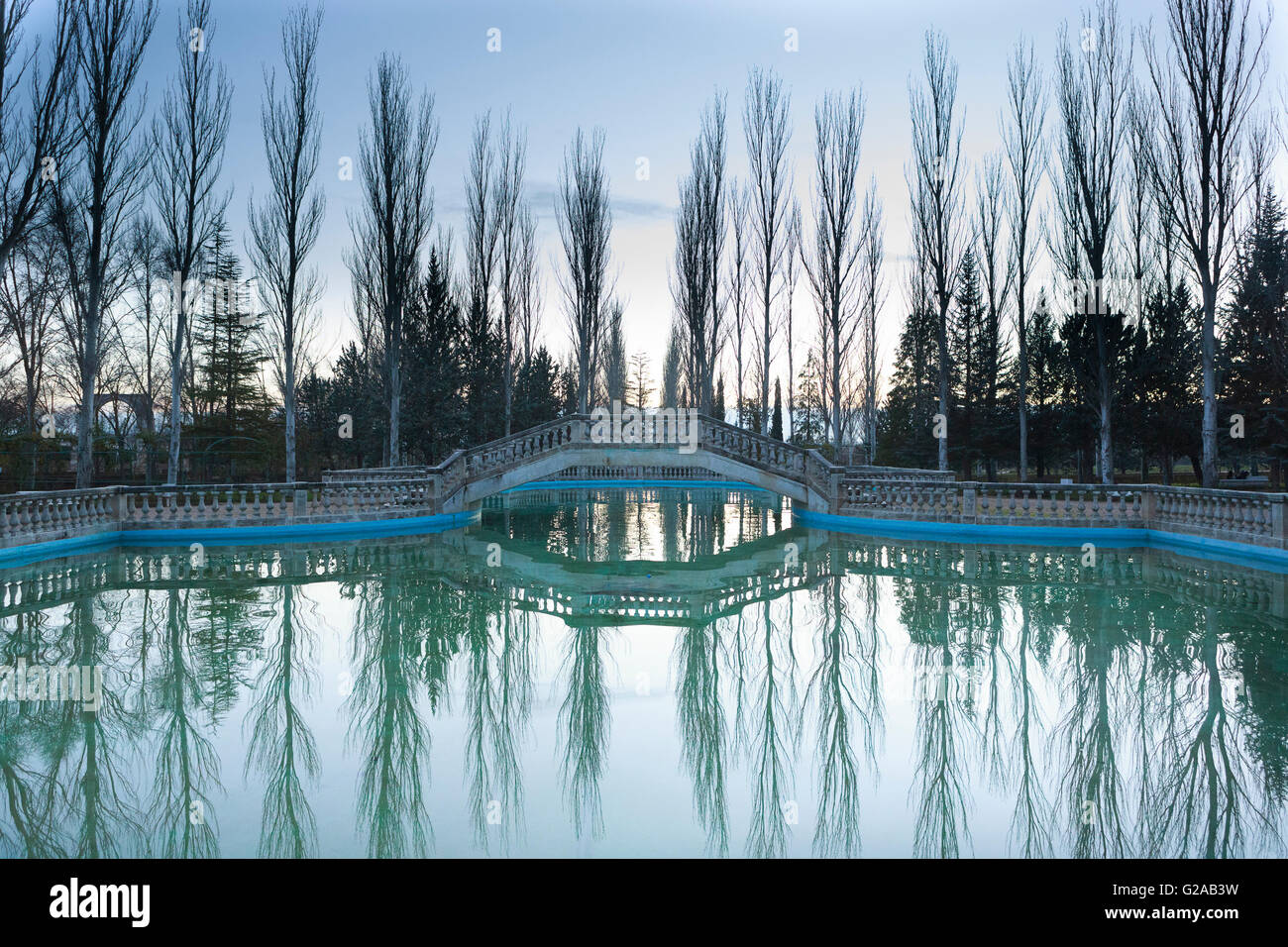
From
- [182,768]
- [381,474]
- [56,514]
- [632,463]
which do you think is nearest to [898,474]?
[632,463]

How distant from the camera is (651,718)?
549 cm

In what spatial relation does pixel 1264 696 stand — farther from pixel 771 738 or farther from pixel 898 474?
pixel 898 474

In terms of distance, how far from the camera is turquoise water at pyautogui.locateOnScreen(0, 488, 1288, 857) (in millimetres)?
3834

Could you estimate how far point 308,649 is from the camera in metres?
7.34

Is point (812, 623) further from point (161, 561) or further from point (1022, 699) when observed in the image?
point (161, 561)

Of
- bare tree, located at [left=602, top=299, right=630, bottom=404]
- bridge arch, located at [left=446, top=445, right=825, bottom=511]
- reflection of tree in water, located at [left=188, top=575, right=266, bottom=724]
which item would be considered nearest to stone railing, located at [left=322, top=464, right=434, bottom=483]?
bridge arch, located at [left=446, top=445, right=825, bottom=511]

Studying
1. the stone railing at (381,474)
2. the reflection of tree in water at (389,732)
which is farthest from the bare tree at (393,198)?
the reflection of tree in water at (389,732)

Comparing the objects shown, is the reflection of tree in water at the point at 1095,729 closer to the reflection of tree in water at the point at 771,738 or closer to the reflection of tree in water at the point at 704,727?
the reflection of tree in water at the point at 771,738

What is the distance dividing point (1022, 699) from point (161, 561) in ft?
41.8

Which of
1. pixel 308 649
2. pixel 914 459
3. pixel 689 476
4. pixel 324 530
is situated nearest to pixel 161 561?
pixel 324 530

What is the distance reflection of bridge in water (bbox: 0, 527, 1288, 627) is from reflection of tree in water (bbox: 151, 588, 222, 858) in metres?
3.75

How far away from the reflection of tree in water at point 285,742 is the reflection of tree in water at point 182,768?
25cm

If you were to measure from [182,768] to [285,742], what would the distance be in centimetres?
60

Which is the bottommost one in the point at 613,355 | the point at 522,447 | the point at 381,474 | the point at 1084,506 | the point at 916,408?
the point at 1084,506
